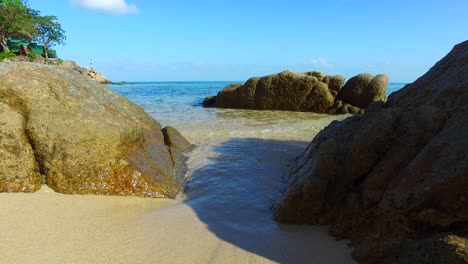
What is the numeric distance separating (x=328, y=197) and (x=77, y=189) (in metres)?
3.02

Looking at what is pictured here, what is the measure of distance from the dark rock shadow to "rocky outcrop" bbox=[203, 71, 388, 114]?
9.64 meters

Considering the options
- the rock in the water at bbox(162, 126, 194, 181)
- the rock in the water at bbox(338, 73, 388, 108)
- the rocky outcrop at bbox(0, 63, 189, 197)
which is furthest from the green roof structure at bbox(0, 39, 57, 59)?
the rocky outcrop at bbox(0, 63, 189, 197)

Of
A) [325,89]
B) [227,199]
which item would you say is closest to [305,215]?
[227,199]

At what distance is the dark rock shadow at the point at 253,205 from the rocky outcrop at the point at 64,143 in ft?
1.94

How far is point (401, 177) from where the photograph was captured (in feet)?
9.43

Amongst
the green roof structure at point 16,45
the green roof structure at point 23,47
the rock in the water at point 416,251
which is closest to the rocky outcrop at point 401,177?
the rock in the water at point 416,251

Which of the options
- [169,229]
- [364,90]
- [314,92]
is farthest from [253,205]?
[364,90]

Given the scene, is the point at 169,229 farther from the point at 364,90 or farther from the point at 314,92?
the point at 364,90

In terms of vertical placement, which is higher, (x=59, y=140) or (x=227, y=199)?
(x=59, y=140)

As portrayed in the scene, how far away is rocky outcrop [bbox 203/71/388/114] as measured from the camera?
16.1m

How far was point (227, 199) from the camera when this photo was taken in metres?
4.31

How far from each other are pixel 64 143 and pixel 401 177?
3.85 m

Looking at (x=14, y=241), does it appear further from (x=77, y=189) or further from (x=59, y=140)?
(x=59, y=140)

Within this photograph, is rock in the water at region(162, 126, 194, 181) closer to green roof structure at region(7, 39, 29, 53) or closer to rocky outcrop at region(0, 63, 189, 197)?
rocky outcrop at region(0, 63, 189, 197)
